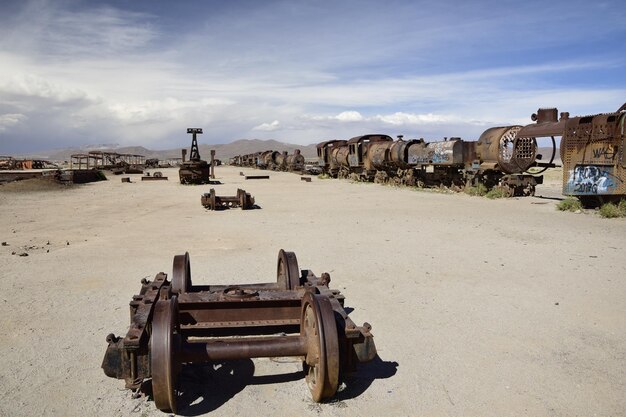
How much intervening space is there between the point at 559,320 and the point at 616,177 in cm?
932

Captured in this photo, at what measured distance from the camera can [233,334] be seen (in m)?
4.09

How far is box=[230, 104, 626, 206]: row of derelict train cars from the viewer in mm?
12289

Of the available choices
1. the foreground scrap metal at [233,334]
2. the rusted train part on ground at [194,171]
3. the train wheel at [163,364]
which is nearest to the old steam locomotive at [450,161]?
the rusted train part on ground at [194,171]

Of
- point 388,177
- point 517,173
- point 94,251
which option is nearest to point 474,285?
point 94,251

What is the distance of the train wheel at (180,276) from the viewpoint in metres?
4.25

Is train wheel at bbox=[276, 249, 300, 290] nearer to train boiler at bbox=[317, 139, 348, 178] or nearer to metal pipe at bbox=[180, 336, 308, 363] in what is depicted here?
metal pipe at bbox=[180, 336, 308, 363]

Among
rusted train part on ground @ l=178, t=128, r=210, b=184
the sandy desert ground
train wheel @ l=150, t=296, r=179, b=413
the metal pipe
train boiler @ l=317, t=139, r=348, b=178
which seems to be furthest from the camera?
train boiler @ l=317, t=139, r=348, b=178

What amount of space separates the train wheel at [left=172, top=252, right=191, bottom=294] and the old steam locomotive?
15174mm

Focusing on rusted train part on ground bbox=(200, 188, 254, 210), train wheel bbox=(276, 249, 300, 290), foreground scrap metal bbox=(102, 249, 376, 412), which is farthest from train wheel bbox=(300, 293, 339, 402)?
rusted train part on ground bbox=(200, 188, 254, 210)

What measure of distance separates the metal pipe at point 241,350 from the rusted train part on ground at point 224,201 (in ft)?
34.0

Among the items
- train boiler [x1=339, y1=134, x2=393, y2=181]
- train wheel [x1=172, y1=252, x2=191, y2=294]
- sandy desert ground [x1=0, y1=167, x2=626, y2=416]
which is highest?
train boiler [x1=339, y1=134, x2=393, y2=181]

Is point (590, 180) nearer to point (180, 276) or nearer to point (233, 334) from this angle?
point (233, 334)

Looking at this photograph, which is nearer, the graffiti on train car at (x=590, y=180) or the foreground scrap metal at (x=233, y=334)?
the foreground scrap metal at (x=233, y=334)

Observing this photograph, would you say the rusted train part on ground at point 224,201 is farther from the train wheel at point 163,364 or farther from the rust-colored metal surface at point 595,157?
the train wheel at point 163,364
